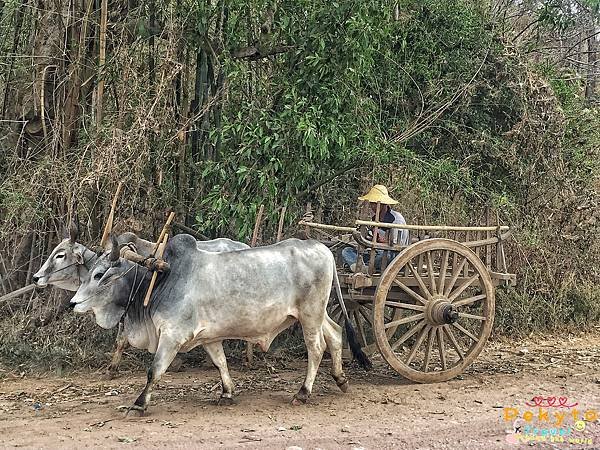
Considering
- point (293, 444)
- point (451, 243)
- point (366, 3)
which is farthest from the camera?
point (366, 3)

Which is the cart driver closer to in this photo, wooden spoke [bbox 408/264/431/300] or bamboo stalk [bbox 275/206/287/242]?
wooden spoke [bbox 408/264/431/300]

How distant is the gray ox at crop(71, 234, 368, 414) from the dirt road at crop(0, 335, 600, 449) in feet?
1.12

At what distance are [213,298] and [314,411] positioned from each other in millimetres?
1162

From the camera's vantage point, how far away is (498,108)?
9695 millimetres

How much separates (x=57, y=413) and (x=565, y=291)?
6.61 metres

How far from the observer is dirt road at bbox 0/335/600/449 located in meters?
5.28

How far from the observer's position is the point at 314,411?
6016 millimetres

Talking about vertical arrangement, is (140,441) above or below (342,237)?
below

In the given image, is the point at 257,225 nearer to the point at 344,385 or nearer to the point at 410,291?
the point at 410,291

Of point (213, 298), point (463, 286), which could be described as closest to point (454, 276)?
point (463, 286)

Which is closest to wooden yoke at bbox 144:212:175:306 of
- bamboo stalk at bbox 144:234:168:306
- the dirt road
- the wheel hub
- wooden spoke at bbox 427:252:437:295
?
bamboo stalk at bbox 144:234:168:306

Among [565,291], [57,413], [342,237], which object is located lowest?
[57,413]

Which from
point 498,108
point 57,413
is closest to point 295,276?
point 57,413

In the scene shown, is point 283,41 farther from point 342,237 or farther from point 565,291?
point 565,291
